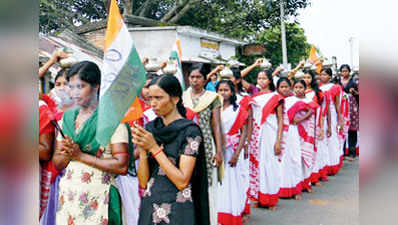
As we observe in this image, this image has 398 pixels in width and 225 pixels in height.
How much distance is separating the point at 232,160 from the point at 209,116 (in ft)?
2.68

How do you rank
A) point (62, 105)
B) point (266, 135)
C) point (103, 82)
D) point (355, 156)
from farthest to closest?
point (355, 156)
point (266, 135)
point (62, 105)
point (103, 82)

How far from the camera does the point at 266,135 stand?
5.95m

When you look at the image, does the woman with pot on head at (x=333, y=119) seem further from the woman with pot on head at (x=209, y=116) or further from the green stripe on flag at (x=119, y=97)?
the green stripe on flag at (x=119, y=97)

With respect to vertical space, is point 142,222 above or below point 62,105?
below

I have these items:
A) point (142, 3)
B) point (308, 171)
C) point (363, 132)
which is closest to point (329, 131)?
point (308, 171)

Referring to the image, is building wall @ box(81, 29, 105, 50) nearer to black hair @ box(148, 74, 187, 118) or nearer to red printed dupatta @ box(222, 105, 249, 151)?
red printed dupatta @ box(222, 105, 249, 151)

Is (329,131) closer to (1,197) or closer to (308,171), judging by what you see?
(308,171)

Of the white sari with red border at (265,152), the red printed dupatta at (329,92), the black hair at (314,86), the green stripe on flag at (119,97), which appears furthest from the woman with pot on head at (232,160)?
the red printed dupatta at (329,92)

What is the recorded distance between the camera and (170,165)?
2.45 metres

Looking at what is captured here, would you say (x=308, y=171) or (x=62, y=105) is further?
(x=308, y=171)

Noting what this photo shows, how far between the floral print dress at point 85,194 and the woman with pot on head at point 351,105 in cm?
869

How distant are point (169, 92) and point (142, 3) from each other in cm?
1438

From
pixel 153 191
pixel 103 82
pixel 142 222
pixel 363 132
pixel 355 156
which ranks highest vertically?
pixel 103 82

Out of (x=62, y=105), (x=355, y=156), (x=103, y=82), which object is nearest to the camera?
(x=103, y=82)
